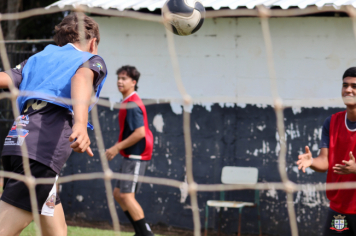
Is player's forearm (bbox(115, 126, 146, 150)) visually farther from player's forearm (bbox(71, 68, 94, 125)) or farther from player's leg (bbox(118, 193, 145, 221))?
player's forearm (bbox(71, 68, 94, 125))

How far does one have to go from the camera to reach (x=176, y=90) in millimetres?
5027

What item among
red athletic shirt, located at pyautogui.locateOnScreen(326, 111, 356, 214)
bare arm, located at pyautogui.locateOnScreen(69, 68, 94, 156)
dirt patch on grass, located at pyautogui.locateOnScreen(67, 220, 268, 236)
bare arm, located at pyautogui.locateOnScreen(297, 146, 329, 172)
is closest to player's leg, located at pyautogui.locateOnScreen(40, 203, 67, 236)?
bare arm, located at pyautogui.locateOnScreen(69, 68, 94, 156)

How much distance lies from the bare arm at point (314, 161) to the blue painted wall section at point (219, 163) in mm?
1813

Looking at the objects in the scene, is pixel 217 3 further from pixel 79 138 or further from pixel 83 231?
pixel 79 138

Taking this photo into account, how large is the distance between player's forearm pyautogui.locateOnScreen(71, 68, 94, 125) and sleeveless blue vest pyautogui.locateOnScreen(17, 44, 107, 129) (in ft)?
0.45

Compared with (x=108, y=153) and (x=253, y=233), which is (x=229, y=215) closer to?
(x=253, y=233)

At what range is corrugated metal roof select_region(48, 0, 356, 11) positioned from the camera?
13.7 feet

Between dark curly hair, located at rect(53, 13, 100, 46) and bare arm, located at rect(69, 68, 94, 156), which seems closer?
bare arm, located at rect(69, 68, 94, 156)

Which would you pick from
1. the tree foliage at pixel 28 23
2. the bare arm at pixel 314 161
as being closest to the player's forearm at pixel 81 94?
the bare arm at pixel 314 161

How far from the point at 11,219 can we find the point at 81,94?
69cm

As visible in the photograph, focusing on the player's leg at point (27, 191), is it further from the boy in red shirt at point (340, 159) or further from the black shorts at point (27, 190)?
the boy in red shirt at point (340, 159)

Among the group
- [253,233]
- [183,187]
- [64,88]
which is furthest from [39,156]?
[253,233]

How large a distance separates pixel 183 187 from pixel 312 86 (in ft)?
5.98

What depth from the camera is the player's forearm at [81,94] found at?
193cm
